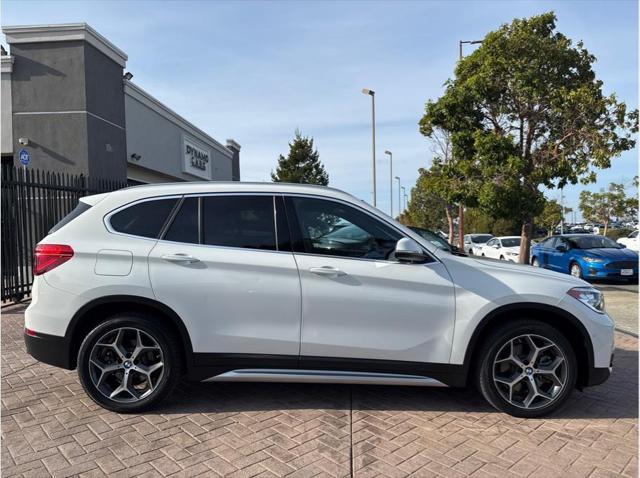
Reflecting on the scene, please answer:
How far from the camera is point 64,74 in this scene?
589 inches

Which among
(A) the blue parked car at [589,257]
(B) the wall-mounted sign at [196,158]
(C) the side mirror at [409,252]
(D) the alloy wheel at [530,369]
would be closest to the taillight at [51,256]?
(C) the side mirror at [409,252]

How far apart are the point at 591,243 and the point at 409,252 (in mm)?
12247

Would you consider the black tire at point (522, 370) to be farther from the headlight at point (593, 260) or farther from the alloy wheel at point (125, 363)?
the headlight at point (593, 260)

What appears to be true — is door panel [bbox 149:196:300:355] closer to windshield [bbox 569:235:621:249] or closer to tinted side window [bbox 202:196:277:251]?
tinted side window [bbox 202:196:277:251]

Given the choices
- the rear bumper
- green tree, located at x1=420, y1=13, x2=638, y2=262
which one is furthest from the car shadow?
green tree, located at x1=420, y1=13, x2=638, y2=262

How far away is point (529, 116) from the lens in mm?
11562

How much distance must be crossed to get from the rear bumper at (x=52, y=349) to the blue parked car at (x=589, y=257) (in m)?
12.5

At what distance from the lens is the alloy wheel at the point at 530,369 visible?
151 inches

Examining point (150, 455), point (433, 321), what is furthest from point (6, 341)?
point (433, 321)

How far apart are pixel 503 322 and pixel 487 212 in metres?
8.46

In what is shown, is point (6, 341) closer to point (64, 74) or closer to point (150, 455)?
point (150, 455)

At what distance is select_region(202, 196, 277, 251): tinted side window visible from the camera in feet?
12.8

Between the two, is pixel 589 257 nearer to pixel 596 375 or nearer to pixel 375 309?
pixel 596 375

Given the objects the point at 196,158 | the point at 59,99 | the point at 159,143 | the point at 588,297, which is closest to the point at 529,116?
the point at 588,297
